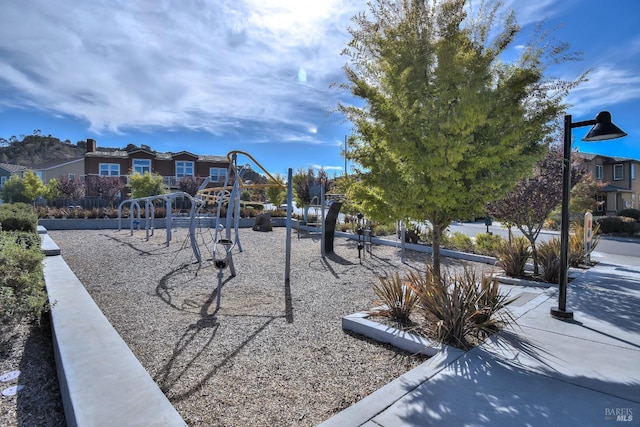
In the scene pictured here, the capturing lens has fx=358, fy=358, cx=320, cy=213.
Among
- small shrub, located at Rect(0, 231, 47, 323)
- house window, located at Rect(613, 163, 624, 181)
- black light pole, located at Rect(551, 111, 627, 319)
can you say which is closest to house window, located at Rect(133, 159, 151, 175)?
small shrub, located at Rect(0, 231, 47, 323)

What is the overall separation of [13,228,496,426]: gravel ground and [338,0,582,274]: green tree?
2.30 meters

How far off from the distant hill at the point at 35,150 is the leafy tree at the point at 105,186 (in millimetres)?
47288

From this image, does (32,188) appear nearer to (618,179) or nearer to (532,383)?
(532,383)

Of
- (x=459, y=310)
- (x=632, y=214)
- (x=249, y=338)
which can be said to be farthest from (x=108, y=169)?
(x=632, y=214)

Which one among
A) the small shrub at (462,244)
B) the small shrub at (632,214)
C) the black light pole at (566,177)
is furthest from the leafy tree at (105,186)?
the small shrub at (632,214)

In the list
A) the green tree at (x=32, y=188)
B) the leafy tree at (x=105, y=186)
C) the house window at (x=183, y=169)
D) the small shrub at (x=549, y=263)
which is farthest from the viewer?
the house window at (x=183, y=169)

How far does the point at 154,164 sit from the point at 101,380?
140 feet

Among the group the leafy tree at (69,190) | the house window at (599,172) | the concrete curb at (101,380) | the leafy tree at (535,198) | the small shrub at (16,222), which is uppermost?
the house window at (599,172)

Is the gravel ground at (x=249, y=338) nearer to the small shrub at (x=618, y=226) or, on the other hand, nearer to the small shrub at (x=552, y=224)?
the small shrub at (x=552, y=224)

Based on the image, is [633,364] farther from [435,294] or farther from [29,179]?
[29,179]

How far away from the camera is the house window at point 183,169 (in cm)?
4247

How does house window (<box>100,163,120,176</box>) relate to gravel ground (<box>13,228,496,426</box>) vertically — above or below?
above

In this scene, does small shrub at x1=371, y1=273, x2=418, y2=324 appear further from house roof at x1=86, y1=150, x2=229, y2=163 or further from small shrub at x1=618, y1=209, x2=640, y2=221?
house roof at x1=86, y1=150, x2=229, y2=163

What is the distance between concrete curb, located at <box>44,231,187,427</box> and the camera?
95.1 inches
